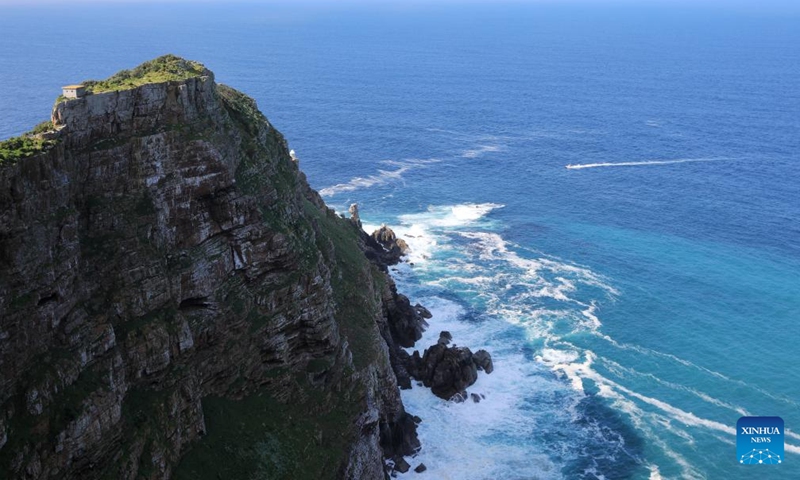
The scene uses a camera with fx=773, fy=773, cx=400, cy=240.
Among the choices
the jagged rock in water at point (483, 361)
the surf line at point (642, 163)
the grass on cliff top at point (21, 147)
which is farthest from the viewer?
the surf line at point (642, 163)

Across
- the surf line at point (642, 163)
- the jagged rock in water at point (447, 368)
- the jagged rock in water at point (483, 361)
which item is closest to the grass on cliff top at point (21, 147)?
the jagged rock in water at point (447, 368)

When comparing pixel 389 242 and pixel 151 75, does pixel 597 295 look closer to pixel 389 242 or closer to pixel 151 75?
pixel 389 242

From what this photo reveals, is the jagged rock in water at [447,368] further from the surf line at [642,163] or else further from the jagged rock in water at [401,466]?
the surf line at [642,163]

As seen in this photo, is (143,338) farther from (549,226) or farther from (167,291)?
(549,226)

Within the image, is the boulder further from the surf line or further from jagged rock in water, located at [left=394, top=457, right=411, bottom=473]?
the surf line

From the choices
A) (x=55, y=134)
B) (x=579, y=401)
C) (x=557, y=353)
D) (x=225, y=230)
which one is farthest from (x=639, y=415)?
(x=55, y=134)

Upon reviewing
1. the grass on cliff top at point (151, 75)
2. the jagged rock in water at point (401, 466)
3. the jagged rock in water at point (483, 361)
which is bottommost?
the jagged rock in water at point (401, 466)

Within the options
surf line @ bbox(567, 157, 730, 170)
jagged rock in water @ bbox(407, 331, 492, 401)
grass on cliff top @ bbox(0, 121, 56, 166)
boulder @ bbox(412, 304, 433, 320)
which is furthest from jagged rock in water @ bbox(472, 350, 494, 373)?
surf line @ bbox(567, 157, 730, 170)
